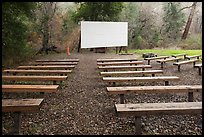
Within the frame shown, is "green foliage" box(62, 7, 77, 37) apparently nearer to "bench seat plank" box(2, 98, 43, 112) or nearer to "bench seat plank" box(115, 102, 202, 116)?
"bench seat plank" box(2, 98, 43, 112)

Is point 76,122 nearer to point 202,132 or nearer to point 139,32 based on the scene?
point 202,132

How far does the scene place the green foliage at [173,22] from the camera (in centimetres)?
2328

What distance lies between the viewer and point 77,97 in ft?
17.0

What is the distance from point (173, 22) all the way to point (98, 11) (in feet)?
28.0

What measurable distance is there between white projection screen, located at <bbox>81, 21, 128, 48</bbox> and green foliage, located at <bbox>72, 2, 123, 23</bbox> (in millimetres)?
2469

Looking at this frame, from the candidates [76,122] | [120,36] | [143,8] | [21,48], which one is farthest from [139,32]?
[76,122]

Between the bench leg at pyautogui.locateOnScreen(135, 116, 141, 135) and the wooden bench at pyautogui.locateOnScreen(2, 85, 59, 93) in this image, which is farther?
the wooden bench at pyautogui.locateOnScreen(2, 85, 59, 93)

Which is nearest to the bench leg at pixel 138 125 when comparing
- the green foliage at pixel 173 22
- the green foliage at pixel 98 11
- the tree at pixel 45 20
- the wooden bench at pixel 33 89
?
the wooden bench at pixel 33 89

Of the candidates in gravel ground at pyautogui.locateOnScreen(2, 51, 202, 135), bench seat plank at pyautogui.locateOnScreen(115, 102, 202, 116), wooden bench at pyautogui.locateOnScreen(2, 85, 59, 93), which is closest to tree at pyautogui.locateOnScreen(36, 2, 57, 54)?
gravel ground at pyautogui.locateOnScreen(2, 51, 202, 135)

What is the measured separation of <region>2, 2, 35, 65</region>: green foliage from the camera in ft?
31.1

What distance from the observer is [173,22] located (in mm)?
23234

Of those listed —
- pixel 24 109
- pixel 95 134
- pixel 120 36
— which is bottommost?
pixel 95 134

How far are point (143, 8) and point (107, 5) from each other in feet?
21.4

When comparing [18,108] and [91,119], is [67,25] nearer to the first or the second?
[91,119]
